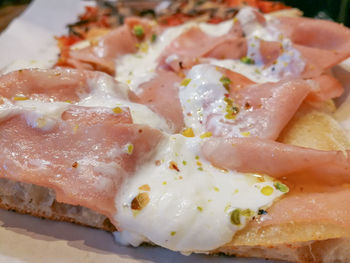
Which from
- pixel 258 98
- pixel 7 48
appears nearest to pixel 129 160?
pixel 258 98

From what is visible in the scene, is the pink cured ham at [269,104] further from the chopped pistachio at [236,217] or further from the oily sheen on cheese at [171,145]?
the chopped pistachio at [236,217]

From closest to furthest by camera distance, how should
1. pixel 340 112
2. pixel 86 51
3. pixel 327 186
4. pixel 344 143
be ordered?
pixel 327 186 < pixel 344 143 < pixel 340 112 < pixel 86 51

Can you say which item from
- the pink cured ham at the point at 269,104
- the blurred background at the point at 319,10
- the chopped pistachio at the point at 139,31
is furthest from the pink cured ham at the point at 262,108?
the blurred background at the point at 319,10

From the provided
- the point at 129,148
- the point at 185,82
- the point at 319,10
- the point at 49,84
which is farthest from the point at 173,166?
the point at 319,10

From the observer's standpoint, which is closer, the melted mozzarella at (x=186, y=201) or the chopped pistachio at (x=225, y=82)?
the melted mozzarella at (x=186, y=201)

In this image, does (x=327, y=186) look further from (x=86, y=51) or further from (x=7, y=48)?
(x=7, y=48)

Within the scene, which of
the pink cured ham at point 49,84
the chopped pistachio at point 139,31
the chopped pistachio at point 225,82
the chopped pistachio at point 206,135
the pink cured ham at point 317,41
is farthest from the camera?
the chopped pistachio at point 139,31

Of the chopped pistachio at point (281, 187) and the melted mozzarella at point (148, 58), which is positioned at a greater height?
the chopped pistachio at point (281, 187)
